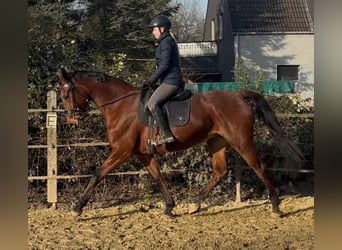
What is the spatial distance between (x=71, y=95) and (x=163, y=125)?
1.22m

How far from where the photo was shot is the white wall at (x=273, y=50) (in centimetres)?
2645

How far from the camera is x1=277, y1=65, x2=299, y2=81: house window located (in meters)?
26.5

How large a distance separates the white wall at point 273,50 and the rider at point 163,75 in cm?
2035

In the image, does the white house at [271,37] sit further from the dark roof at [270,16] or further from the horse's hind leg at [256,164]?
the horse's hind leg at [256,164]

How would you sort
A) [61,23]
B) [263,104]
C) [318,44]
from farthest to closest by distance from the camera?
[61,23] < [263,104] < [318,44]

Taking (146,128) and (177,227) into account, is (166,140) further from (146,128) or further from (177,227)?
(177,227)

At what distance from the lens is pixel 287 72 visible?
26.8 m

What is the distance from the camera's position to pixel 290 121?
320 inches

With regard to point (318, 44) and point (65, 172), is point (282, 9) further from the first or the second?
point (318, 44)

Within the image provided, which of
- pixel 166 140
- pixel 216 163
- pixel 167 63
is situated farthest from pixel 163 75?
pixel 216 163

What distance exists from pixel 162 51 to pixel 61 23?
32.4 feet

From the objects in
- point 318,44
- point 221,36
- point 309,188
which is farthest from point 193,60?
point 318,44

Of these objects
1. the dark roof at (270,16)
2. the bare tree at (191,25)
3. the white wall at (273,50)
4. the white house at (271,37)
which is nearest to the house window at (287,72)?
the white house at (271,37)

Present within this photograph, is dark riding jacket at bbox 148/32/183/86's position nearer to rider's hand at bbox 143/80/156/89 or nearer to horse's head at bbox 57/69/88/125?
rider's hand at bbox 143/80/156/89
